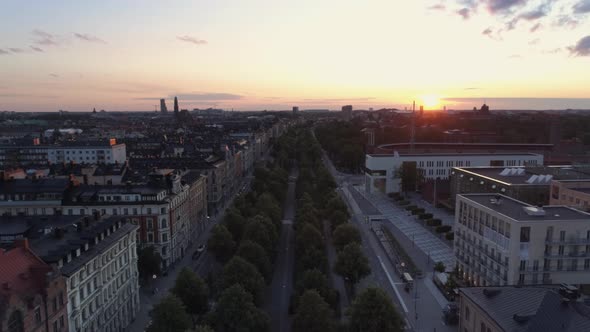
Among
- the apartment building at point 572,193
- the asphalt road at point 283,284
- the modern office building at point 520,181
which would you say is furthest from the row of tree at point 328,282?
the apartment building at point 572,193

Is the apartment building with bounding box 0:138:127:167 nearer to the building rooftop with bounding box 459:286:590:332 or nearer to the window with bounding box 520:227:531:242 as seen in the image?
the window with bounding box 520:227:531:242

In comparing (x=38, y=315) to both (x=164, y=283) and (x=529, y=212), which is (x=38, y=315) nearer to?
(x=164, y=283)

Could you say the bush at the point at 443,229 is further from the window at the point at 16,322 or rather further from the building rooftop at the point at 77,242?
the window at the point at 16,322

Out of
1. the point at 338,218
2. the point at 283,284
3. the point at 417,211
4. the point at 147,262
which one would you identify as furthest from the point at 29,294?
the point at 417,211

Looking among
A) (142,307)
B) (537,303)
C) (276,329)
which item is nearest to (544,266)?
(537,303)

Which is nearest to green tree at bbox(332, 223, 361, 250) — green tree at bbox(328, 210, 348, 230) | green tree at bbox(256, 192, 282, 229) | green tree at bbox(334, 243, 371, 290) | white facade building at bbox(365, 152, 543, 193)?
green tree at bbox(334, 243, 371, 290)
